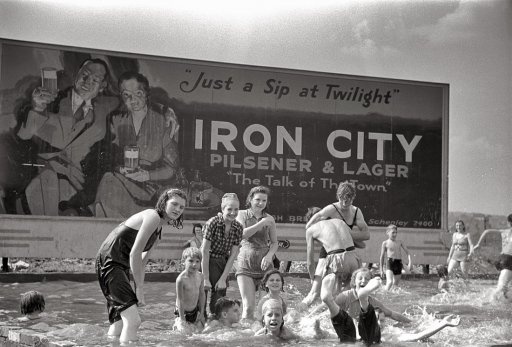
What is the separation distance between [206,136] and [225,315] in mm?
8144

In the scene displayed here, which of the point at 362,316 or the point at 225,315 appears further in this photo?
the point at 225,315

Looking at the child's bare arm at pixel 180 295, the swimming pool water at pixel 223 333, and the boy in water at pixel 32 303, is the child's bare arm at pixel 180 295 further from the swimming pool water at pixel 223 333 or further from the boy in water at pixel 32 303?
the boy in water at pixel 32 303

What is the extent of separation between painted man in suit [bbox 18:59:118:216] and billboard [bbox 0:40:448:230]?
2 centimetres

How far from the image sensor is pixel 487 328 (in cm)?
640

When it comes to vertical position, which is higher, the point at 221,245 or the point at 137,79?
the point at 137,79

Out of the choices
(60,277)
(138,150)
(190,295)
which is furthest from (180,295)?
(138,150)

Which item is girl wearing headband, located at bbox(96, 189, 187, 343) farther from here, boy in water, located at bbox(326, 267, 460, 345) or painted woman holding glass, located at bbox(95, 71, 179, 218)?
painted woman holding glass, located at bbox(95, 71, 179, 218)

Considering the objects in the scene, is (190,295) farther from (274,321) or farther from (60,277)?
(60,277)

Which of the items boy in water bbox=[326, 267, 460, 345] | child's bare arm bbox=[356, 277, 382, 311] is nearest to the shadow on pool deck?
boy in water bbox=[326, 267, 460, 345]

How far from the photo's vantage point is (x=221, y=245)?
6.17 metres

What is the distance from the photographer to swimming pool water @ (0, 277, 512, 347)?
532 centimetres

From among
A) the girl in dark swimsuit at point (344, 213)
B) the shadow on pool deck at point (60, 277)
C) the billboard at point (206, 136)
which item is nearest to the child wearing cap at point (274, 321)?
the girl in dark swimsuit at point (344, 213)

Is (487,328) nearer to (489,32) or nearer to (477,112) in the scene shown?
(489,32)

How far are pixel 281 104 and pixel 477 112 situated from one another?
15.8 feet
